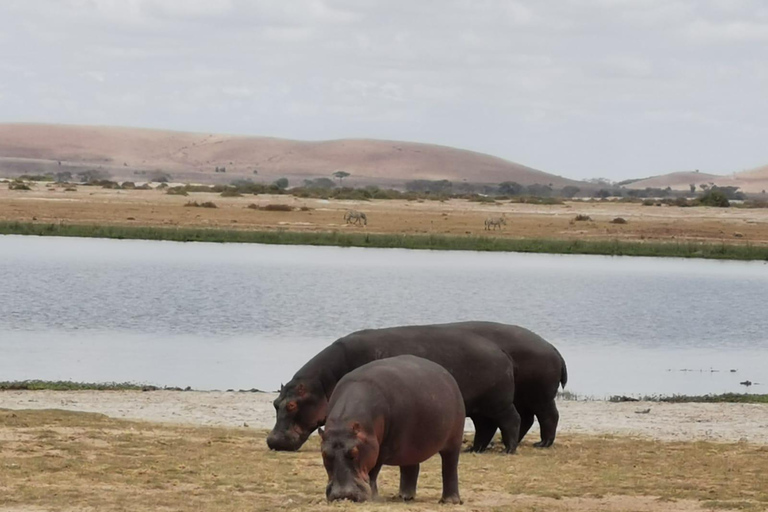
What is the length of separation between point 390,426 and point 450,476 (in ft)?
2.73

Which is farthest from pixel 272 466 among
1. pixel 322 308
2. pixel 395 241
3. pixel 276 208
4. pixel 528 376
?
pixel 276 208

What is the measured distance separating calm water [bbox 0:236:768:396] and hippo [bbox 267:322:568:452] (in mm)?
5942

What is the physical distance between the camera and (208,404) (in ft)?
50.1

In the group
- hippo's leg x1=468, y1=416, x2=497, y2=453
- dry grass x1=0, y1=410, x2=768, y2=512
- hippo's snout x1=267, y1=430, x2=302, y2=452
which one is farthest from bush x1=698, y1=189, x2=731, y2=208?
hippo's snout x1=267, y1=430, x2=302, y2=452

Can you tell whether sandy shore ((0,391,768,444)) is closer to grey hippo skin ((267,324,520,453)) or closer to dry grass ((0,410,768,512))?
dry grass ((0,410,768,512))

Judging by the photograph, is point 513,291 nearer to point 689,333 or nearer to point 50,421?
point 689,333

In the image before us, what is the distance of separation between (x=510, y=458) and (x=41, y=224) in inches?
1561

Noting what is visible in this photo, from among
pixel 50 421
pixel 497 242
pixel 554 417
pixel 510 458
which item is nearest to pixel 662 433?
pixel 554 417

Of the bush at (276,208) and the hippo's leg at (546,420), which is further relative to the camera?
the bush at (276,208)

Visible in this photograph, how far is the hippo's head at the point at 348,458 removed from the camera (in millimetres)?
8188

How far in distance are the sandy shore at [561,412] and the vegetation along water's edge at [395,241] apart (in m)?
31.9

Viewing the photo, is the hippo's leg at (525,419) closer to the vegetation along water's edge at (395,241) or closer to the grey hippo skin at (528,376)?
the grey hippo skin at (528,376)

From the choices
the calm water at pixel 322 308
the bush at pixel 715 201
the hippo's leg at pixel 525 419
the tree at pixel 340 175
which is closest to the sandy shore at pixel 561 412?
the hippo's leg at pixel 525 419

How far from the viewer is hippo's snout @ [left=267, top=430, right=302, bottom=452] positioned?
1113 centimetres
